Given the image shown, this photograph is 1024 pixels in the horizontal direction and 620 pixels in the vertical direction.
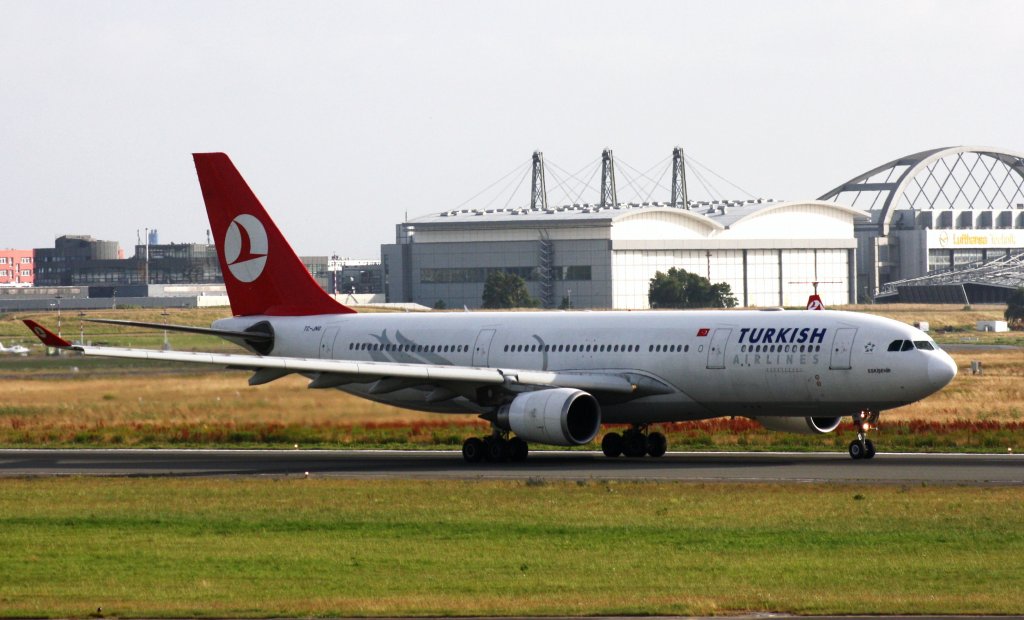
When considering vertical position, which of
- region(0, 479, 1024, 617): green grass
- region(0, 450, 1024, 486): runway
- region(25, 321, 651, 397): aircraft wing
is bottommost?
region(0, 450, 1024, 486): runway

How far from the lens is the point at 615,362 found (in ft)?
147

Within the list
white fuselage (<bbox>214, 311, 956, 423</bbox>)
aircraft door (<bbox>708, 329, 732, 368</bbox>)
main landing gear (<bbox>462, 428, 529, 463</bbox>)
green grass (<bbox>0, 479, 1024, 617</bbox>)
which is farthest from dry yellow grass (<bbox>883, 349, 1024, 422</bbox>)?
green grass (<bbox>0, 479, 1024, 617</bbox>)

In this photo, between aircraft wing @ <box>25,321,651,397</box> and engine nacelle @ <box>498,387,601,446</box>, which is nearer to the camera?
engine nacelle @ <box>498,387,601,446</box>

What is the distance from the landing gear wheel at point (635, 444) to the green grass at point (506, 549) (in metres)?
9.37

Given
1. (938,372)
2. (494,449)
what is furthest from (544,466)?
(938,372)

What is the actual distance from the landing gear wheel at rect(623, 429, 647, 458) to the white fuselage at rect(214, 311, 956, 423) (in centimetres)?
94

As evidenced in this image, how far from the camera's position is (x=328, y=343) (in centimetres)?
5150

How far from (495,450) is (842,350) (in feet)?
30.6

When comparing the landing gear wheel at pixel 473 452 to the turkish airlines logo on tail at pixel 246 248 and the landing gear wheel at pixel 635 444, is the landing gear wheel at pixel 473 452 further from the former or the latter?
the turkish airlines logo on tail at pixel 246 248

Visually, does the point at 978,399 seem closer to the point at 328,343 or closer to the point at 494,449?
the point at 328,343

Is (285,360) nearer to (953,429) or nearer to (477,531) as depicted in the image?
(477,531)

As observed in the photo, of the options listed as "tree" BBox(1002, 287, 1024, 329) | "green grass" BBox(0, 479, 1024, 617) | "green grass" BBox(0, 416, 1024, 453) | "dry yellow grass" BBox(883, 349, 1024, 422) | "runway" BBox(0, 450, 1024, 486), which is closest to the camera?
"green grass" BBox(0, 479, 1024, 617)

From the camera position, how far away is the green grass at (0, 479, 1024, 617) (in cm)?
2073

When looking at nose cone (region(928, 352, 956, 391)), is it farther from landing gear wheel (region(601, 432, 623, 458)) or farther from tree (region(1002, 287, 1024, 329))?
tree (region(1002, 287, 1024, 329))
